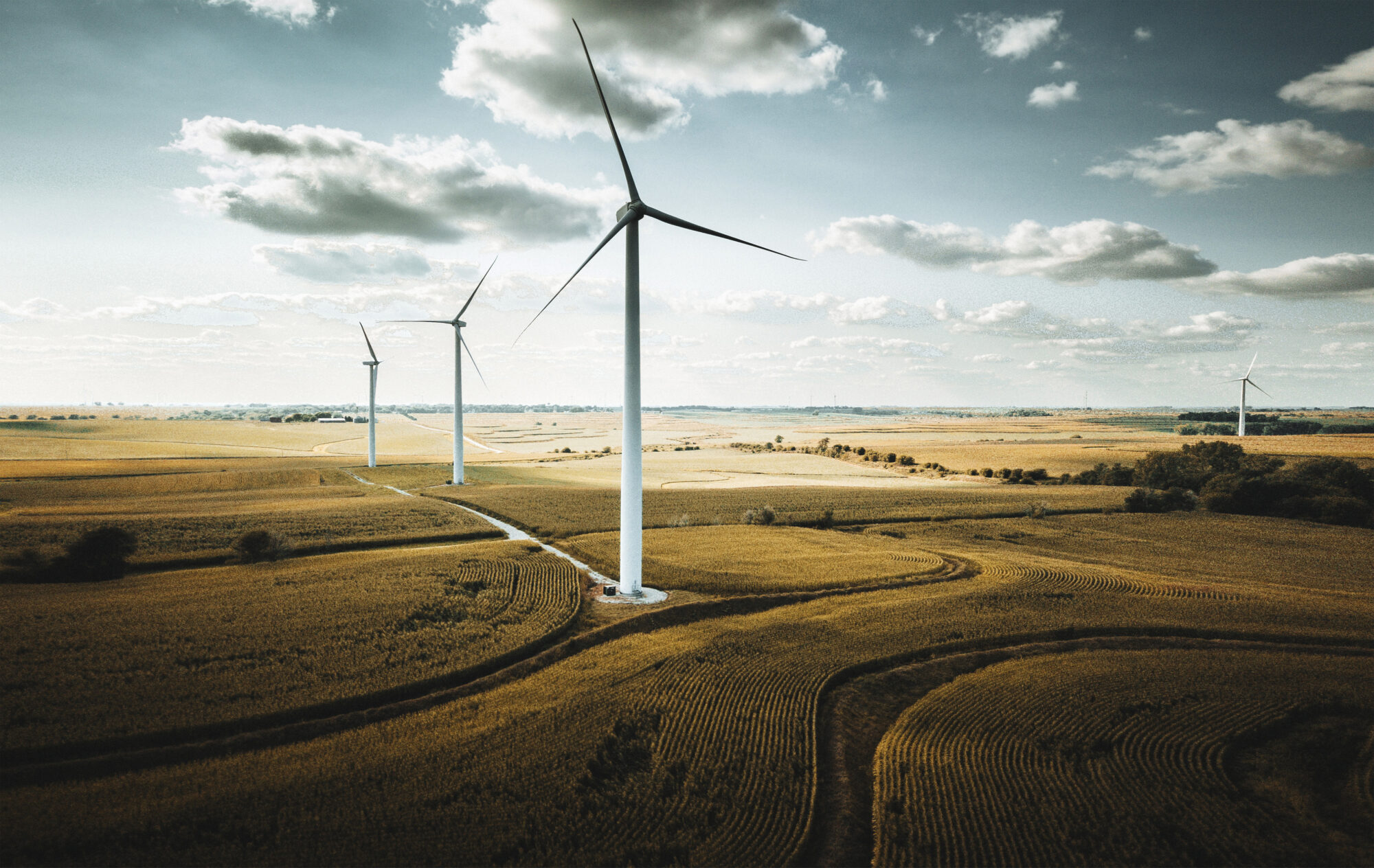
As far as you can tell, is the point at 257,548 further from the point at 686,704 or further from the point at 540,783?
the point at 540,783

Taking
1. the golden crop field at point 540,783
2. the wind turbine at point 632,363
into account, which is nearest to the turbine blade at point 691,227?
the wind turbine at point 632,363

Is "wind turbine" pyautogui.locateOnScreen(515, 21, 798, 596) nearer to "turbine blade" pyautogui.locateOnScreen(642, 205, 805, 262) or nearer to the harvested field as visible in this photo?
"turbine blade" pyautogui.locateOnScreen(642, 205, 805, 262)

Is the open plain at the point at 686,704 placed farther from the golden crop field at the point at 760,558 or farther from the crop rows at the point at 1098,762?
the golden crop field at the point at 760,558

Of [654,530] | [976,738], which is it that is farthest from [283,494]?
[976,738]

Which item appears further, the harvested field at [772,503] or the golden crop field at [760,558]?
the harvested field at [772,503]

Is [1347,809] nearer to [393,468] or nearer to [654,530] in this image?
[654,530]

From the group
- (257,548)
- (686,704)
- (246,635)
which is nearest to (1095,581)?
(686,704)

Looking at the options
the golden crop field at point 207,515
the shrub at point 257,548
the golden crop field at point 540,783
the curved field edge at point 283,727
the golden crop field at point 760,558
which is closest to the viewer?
the golden crop field at point 540,783
